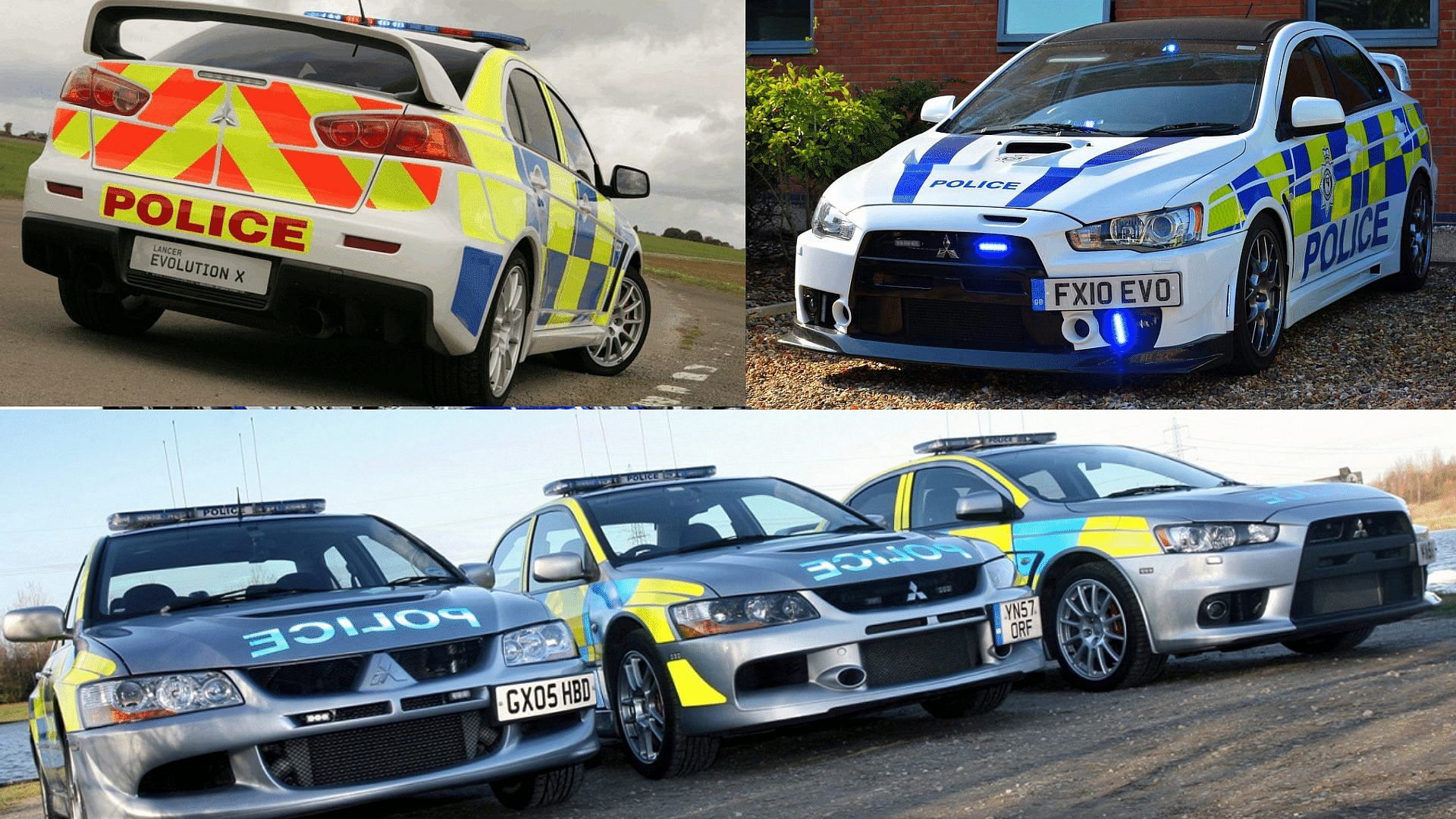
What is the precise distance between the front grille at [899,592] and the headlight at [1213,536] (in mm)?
1089

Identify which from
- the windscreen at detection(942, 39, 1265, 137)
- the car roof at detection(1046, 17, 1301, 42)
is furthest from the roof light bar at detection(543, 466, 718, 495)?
the car roof at detection(1046, 17, 1301, 42)

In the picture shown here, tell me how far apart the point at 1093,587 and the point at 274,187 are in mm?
3908

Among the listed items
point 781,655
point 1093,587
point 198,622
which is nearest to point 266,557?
point 198,622

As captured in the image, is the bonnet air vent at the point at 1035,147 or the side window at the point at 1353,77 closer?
the bonnet air vent at the point at 1035,147

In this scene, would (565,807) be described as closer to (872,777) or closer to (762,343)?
(872,777)

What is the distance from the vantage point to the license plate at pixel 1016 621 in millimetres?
5887

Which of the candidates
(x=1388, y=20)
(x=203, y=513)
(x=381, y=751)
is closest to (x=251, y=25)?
(x=203, y=513)

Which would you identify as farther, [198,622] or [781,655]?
[781,655]

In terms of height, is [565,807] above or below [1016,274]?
below

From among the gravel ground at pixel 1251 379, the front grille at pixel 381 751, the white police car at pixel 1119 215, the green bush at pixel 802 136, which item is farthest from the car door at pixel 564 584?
the green bush at pixel 802 136

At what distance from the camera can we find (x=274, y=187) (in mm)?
6777

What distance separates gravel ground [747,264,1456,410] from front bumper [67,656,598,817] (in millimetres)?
4803

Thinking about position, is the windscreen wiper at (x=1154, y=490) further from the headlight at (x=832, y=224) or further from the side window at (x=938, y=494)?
the headlight at (x=832, y=224)

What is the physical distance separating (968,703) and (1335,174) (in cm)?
423
